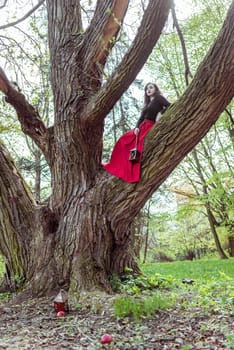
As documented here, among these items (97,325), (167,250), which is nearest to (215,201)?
(167,250)

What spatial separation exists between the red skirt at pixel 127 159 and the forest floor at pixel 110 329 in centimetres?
123

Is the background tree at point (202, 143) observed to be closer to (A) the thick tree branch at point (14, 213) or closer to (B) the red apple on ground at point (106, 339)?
(A) the thick tree branch at point (14, 213)

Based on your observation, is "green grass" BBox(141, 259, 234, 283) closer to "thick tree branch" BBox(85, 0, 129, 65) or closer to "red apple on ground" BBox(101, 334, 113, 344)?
"red apple on ground" BBox(101, 334, 113, 344)

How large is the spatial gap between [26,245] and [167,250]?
12462 mm

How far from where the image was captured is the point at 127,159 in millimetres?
3736

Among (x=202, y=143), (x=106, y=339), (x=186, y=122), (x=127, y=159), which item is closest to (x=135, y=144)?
(x=127, y=159)

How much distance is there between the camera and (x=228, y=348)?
1.93 meters

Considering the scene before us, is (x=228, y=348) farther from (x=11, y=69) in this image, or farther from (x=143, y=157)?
(x=11, y=69)

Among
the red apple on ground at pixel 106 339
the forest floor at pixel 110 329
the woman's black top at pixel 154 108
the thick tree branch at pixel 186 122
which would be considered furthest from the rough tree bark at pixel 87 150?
the red apple on ground at pixel 106 339

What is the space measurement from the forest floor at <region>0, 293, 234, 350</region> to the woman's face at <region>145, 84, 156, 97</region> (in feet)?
7.67

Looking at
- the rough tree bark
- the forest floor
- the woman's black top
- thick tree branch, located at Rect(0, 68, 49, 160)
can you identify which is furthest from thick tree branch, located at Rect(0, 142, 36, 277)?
the woman's black top

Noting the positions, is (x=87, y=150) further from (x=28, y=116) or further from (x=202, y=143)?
(x=202, y=143)

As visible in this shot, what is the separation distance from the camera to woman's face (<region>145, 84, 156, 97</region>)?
4.10 meters

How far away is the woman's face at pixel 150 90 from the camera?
4.10 meters
